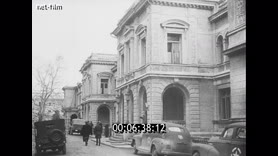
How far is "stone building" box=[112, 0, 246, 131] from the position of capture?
709 cm

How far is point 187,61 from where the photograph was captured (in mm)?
7727

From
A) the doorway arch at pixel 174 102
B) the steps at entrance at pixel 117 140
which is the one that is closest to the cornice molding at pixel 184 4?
the doorway arch at pixel 174 102

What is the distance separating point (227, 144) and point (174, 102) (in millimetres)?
1662

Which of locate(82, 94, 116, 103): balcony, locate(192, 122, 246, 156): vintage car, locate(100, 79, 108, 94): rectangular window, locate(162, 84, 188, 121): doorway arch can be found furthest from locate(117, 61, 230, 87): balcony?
locate(192, 122, 246, 156): vintage car

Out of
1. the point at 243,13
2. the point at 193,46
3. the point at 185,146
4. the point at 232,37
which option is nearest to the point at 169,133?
the point at 185,146

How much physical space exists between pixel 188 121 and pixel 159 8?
2799mm

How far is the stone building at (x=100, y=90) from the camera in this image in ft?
26.5

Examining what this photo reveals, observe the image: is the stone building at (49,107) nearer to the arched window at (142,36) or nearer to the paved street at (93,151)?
the paved street at (93,151)

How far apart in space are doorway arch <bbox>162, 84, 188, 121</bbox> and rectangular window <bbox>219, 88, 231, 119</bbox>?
0.76 metres

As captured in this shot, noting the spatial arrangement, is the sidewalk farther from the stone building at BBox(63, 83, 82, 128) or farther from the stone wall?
the stone wall

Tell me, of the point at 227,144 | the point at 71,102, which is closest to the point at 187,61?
the point at 227,144

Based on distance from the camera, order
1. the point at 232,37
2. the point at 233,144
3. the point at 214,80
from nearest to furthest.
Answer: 1. the point at 233,144
2. the point at 214,80
3. the point at 232,37

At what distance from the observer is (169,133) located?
6883 millimetres
